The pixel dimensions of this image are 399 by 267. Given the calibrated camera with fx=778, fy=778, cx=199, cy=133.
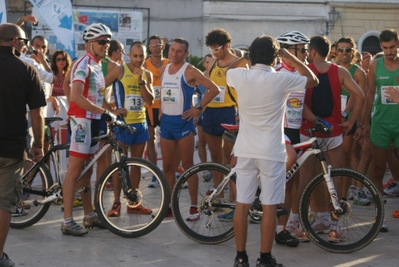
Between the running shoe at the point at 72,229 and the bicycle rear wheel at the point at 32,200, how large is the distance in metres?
0.44

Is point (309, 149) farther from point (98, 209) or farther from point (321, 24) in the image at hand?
point (321, 24)

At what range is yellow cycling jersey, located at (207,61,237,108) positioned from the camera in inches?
353

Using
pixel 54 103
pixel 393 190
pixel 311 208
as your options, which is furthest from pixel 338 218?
pixel 54 103

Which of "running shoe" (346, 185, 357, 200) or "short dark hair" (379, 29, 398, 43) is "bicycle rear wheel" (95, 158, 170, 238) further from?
"short dark hair" (379, 29, 398, 43)

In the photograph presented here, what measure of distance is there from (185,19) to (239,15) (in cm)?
236

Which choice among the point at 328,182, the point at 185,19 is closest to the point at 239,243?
the point at 328,182

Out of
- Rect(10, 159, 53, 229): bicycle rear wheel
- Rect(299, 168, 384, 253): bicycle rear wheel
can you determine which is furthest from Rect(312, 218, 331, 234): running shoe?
Rect(10, 159, 53, 229): bicycle rear wheel

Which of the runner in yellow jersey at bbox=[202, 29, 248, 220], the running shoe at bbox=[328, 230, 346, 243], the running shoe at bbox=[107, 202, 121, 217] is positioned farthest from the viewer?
the runner in yellow jersey at bbox=[202, 29, 248, 220]

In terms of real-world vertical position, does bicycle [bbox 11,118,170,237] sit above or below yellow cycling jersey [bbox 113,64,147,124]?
below

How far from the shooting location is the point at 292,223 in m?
7.37

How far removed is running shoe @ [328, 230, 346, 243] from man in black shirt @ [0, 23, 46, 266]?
2.79 metres

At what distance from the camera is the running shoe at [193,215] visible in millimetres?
7435

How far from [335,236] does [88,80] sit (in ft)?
9.05

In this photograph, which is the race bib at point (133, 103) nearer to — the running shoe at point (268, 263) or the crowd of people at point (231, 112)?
the crowd of people at point (231, 112)
